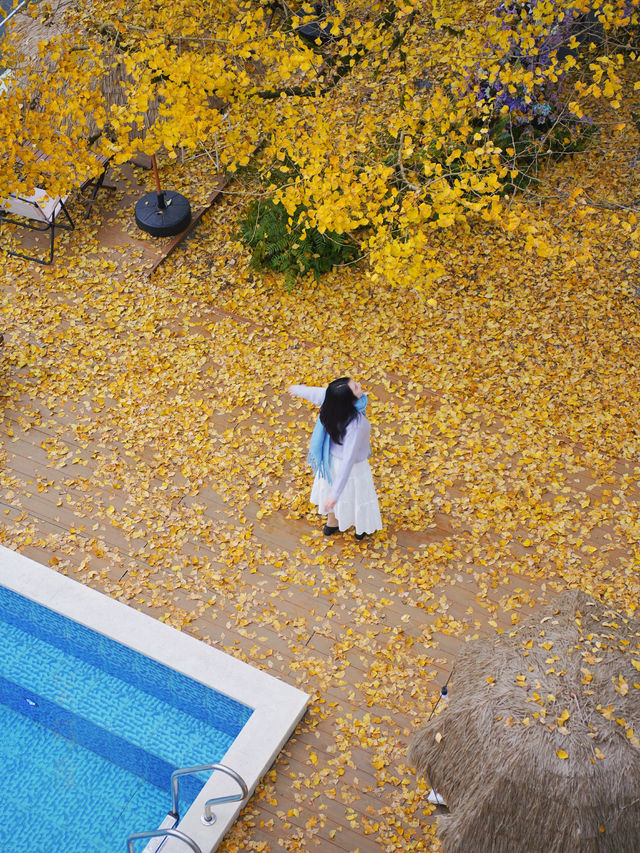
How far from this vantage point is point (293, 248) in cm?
709

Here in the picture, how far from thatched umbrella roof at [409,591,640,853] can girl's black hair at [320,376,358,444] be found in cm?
163

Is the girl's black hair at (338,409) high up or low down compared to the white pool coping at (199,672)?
up

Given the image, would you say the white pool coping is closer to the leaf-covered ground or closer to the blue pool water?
the blue pool water

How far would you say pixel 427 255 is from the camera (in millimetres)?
7293

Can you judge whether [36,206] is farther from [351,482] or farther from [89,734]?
[89,734]

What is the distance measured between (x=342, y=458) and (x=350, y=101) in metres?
5.24

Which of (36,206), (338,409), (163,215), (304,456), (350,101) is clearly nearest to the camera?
(338,409)

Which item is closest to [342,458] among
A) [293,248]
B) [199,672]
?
[199,672]

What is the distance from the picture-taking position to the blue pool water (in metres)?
4.82

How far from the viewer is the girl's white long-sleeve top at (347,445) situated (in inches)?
187

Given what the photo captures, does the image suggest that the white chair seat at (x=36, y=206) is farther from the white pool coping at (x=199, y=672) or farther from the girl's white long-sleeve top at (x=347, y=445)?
the girl's white long-sleeve top at (x=347, y=445)

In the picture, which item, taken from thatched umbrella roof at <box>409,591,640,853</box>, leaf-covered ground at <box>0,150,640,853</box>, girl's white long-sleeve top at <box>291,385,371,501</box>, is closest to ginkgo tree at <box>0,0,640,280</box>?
leaf-covered ground at <box>0,150,640,853</box>

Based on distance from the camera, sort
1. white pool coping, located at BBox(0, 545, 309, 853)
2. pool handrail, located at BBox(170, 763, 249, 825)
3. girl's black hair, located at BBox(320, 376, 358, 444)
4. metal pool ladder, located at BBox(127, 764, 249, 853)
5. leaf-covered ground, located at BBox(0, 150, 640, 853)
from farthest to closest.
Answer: leaf-covered ground, located at BBox(0, 150, 640, 853)
girl's black hair, located at BBox(320, 376, 358, 444)
white pool coping, located at BBox(0, 545, 309, 853)
pool handrail, located at BBox(170, 763, 249, 825)
metal pool ladder, located at BBox(127, 764, 249, 853)

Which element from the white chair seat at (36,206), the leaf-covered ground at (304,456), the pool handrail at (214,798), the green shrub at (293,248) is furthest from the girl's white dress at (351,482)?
the white chair seat at (36,206)
